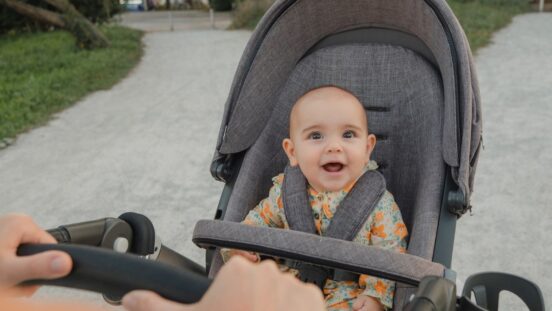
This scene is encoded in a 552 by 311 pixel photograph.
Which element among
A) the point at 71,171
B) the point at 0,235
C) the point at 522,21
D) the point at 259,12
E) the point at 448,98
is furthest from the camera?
the point at 259,12

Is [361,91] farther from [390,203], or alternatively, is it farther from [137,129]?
[137,129]

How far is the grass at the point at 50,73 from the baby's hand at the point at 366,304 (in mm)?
4404

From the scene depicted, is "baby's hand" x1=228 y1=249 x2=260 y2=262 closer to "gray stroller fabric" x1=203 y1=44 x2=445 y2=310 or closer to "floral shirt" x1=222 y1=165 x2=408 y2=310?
"floral shirt" x1=222 y1=165 x2=408 y2=310

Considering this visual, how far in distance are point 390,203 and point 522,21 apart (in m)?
9.80

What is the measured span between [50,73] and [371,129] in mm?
6856

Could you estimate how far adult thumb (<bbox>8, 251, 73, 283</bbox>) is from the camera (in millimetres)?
891

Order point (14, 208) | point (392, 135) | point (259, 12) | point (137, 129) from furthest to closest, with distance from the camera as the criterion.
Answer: point (259, 12)
point (137, 129)
point (14, 208)
point (392, 135)

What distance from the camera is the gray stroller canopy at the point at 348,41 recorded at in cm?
190

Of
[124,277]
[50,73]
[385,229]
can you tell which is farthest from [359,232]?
[50,73]

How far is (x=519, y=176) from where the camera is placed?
13.1 ft

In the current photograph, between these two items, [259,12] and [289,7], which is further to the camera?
[259,12]

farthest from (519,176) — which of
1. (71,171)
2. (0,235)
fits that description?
(0,235)

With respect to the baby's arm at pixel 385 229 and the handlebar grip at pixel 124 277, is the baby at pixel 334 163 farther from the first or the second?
the handlebar grip at pixel 124 277

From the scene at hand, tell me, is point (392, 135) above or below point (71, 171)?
above
